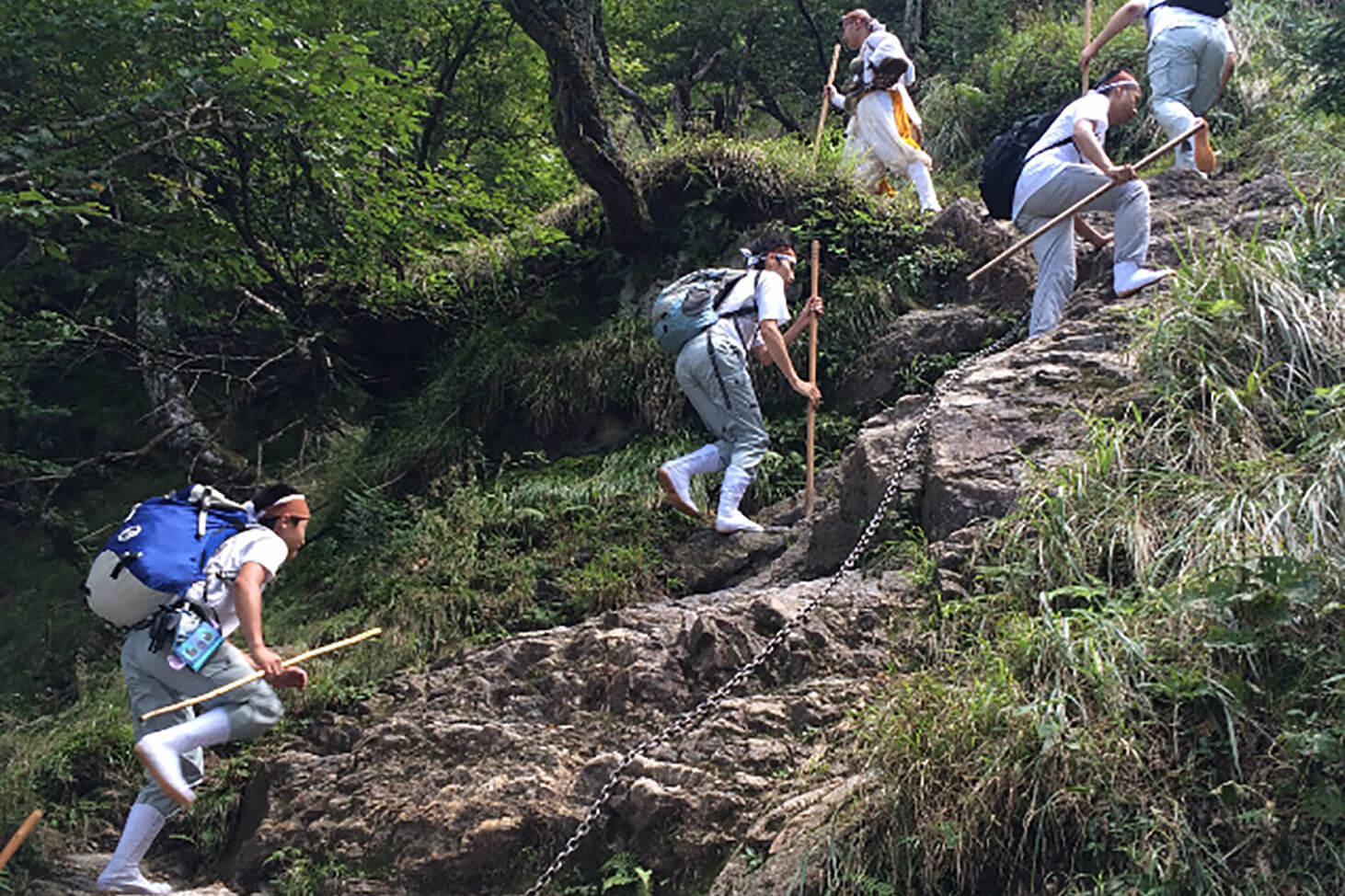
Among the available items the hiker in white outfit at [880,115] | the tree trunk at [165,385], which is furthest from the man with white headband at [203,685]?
the hiker in white outfit at [880,115]

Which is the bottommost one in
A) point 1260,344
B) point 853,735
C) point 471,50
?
point 853,735

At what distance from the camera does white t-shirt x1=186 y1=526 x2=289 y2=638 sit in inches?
225

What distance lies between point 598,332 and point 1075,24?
25.6 feet

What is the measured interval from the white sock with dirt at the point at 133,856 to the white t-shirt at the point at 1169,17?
29.3ft

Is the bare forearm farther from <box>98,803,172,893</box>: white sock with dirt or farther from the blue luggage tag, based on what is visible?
<box>98,803,172,893</box>: white sock with dirt

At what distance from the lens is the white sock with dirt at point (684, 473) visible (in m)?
8.16

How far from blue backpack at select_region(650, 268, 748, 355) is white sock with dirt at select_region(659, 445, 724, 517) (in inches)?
31.4

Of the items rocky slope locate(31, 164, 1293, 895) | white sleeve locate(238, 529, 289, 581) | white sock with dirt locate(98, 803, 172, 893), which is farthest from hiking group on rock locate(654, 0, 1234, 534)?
white sock with dirt locate(98, 803, 172, 893)

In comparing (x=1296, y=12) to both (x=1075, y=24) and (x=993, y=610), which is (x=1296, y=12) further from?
(x=993, y=610)

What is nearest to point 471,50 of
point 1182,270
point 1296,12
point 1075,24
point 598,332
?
point 598,332

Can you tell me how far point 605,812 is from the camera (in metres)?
5.29

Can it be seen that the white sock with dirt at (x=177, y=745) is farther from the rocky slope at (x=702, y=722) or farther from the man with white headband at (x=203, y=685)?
the rocky slope at (x=702, y=722)

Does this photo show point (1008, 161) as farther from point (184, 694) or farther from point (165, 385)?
point (165, 385)

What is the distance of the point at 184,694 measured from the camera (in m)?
5.79
